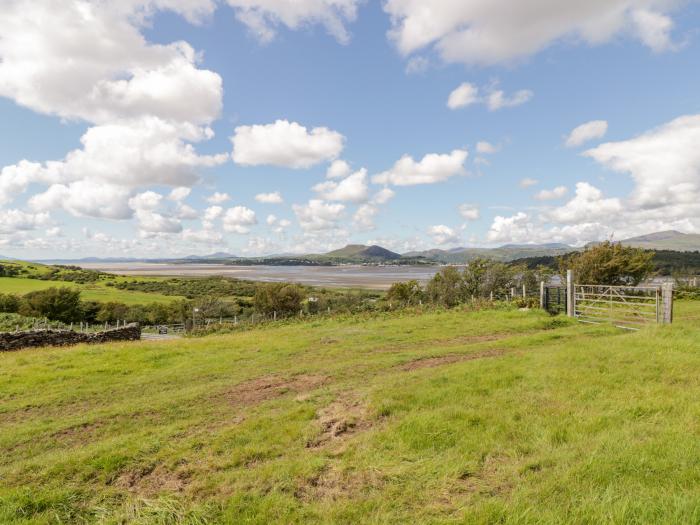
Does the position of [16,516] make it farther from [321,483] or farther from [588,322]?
[588,322]

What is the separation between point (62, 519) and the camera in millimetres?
→ 4137

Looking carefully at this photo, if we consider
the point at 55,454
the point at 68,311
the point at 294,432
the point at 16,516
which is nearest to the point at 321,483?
the point at 294,432

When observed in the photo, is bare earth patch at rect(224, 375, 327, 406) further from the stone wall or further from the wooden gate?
the stone wall

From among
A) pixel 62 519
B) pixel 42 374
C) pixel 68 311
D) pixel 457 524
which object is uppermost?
pixel 457 524

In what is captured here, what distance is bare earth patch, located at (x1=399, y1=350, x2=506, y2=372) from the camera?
10594 millimetres

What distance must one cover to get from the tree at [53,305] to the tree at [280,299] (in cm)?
3417

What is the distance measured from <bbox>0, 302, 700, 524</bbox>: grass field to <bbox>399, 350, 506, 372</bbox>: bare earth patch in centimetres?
13

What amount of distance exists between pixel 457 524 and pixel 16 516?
463 centimetres

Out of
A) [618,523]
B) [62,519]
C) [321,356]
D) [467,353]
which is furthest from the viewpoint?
[321,356]

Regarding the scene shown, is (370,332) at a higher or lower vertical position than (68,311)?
higher

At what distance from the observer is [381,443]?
5.32 metres

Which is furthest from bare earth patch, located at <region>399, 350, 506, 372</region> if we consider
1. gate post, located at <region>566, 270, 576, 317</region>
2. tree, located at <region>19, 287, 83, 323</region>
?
tree, located at <region>19, 287, 83, 323</region>

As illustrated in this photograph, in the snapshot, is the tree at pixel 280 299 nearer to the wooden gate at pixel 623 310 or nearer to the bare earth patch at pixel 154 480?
the wooden gate at pixel 623 310

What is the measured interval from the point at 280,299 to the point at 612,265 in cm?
4885
